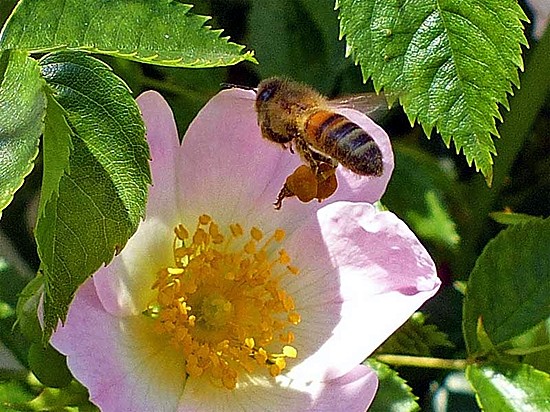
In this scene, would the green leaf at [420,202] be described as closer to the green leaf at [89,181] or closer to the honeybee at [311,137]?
the honeybee at [311,137]

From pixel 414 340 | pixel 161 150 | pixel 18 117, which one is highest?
pixel 18 117

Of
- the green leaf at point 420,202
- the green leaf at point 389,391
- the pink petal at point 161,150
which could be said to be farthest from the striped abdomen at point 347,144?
the green leaf at point 420,202

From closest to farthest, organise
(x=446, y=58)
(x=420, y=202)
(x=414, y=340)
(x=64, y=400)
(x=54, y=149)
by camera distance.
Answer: (x=54, y=149) < (x=446, y=58) < (x=64, y=400) < (x=414, y=340) < (x=420, y=202)

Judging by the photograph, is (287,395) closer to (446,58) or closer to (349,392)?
(349,392)

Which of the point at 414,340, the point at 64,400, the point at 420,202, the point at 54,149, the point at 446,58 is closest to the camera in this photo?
the point at 54,149

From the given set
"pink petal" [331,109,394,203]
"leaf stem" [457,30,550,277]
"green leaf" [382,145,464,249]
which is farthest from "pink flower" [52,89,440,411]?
"leaf stem" [457,30,550,277]

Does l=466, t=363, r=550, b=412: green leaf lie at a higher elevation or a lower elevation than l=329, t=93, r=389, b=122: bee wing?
lower

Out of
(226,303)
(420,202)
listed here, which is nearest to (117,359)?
(226,303)

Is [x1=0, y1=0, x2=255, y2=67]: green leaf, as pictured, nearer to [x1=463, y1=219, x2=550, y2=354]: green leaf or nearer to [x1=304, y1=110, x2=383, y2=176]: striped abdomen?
[x1=304, y1=110, x2=383, y2=176]: striped abdomen
